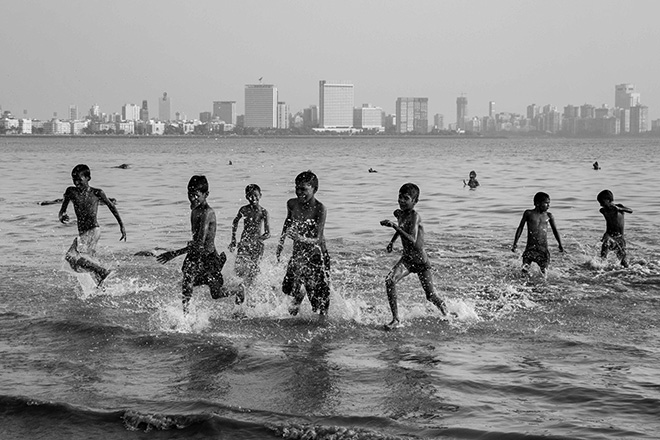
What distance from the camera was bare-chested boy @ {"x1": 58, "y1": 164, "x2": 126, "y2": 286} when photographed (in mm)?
11891

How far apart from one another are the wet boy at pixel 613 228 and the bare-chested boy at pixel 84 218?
310 inches

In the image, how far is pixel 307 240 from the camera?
9.55 metres

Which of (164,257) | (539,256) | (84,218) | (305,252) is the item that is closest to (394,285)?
(305,252)

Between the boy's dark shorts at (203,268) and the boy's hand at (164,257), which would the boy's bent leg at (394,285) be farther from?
the boy's hand at (164,257)

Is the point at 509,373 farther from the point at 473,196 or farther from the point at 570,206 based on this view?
the point at 473,196

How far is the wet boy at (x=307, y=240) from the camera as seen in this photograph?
973 cm

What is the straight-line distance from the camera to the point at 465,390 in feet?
25.6

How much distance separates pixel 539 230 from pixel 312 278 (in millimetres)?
4687

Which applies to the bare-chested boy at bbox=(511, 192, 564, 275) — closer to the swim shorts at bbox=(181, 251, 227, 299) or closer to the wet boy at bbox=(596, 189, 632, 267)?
the wet boy at bbox=(596, 189, 632, 267)

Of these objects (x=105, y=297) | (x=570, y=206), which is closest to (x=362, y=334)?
(x=105, y=297)

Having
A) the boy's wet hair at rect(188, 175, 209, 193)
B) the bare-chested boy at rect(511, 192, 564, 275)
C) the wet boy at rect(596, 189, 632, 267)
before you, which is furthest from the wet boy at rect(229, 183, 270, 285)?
the wet boy at rect(596, 189, 632, 267)

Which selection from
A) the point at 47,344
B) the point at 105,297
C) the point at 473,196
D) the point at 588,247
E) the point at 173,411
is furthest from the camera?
the point at 473,196

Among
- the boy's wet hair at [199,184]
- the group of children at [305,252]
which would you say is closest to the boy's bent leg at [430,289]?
the group of children at [305,252]

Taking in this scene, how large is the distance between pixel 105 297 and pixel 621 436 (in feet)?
25.9
